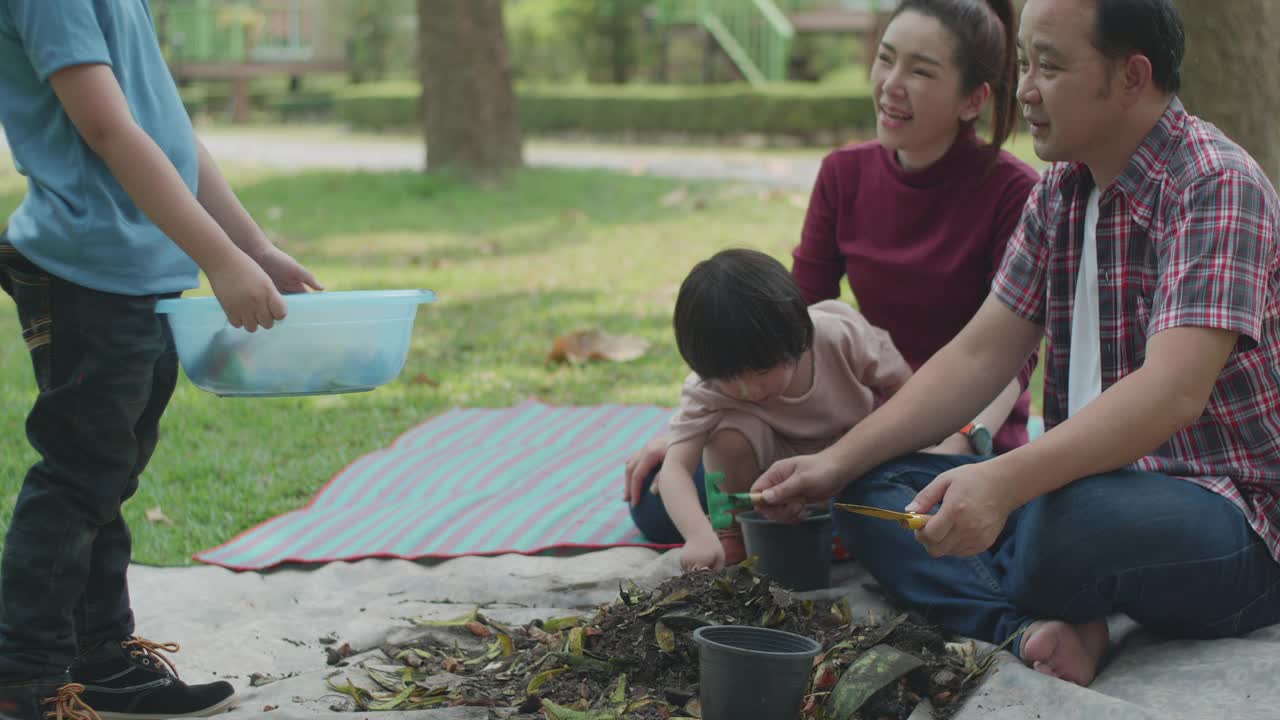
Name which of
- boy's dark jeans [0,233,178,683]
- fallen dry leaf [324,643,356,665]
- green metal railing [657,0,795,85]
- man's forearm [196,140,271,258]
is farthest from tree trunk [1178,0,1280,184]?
green metal railing [657,0,795,85]

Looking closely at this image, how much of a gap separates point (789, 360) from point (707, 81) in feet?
56.4

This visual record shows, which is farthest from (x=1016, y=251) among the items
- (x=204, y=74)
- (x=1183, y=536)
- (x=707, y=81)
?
(x=204, y=74)

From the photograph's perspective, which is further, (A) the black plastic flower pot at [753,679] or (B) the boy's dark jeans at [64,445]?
(B) the boy's dark jeans at [64,445]

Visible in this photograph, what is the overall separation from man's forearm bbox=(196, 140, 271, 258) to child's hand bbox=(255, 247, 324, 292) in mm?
18

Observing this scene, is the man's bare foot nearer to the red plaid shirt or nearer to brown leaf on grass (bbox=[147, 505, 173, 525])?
the red plaid shirt

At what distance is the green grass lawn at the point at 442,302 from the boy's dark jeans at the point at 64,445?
90cm

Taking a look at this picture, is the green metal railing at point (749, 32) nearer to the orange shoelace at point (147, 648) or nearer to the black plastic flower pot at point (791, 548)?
the black plastic flower pot at point (791, 548)

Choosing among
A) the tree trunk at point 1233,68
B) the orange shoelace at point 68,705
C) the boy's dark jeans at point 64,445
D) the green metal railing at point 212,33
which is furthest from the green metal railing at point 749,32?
the orange shoelace at point 68,705

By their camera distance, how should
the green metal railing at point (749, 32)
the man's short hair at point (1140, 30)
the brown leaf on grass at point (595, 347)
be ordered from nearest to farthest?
the man's short hair at point (1140, 30) < the brown leaf on grass at point (595, 347) < the green metal railing at point (749, 32)

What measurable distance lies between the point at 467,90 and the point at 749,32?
10.2 m

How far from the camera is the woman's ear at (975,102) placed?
9.34ft

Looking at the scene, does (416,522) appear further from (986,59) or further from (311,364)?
(986,59)

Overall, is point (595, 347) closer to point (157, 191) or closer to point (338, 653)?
point (338, 653)

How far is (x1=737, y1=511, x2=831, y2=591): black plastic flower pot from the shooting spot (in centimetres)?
254
